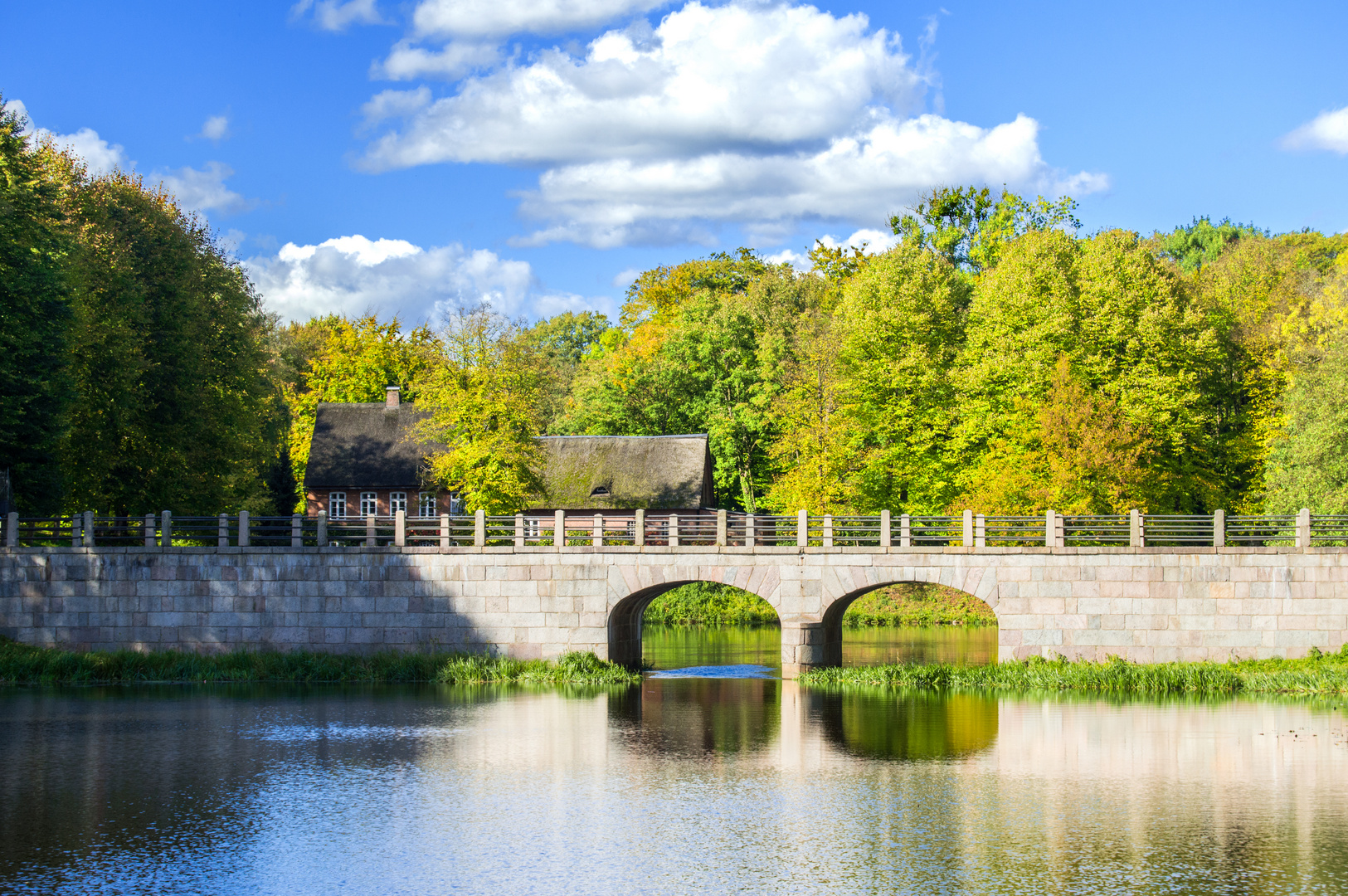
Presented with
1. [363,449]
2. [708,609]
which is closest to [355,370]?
[363,449]

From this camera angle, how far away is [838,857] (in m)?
15.9

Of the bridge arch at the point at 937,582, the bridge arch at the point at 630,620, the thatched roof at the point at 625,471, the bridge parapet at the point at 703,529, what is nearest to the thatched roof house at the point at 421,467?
the thatched roof at the point at 625,471

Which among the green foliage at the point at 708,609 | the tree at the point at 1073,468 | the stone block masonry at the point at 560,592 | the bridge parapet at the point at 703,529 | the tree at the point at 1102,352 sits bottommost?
the green foliage at the point at 708,609

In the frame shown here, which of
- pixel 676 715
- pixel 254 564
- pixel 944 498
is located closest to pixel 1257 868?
pixel 676 715

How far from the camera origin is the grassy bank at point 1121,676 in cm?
3198

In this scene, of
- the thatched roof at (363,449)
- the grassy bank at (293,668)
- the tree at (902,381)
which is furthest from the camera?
the thatched roof at (363,449)

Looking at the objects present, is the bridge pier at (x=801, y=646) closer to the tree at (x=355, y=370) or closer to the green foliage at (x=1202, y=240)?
the tree at (x=355, y=370)

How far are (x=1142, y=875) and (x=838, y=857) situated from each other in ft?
11.2

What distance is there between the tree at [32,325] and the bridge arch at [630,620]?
654 inches

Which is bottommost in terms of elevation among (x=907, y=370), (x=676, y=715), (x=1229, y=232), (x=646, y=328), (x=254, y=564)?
(x=676, y=715)

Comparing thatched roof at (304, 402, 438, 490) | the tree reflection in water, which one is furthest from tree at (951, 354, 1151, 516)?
thatched roof at (304, 402, 438, 490)

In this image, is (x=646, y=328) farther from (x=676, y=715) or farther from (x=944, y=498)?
(x=676, y=715)

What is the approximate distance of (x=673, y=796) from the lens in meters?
19.6

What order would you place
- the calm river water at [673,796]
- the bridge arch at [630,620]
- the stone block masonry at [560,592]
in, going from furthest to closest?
the bridge arch at [630,620] < the stone block masonry at [560,592] < the calm river water at [673,796]
